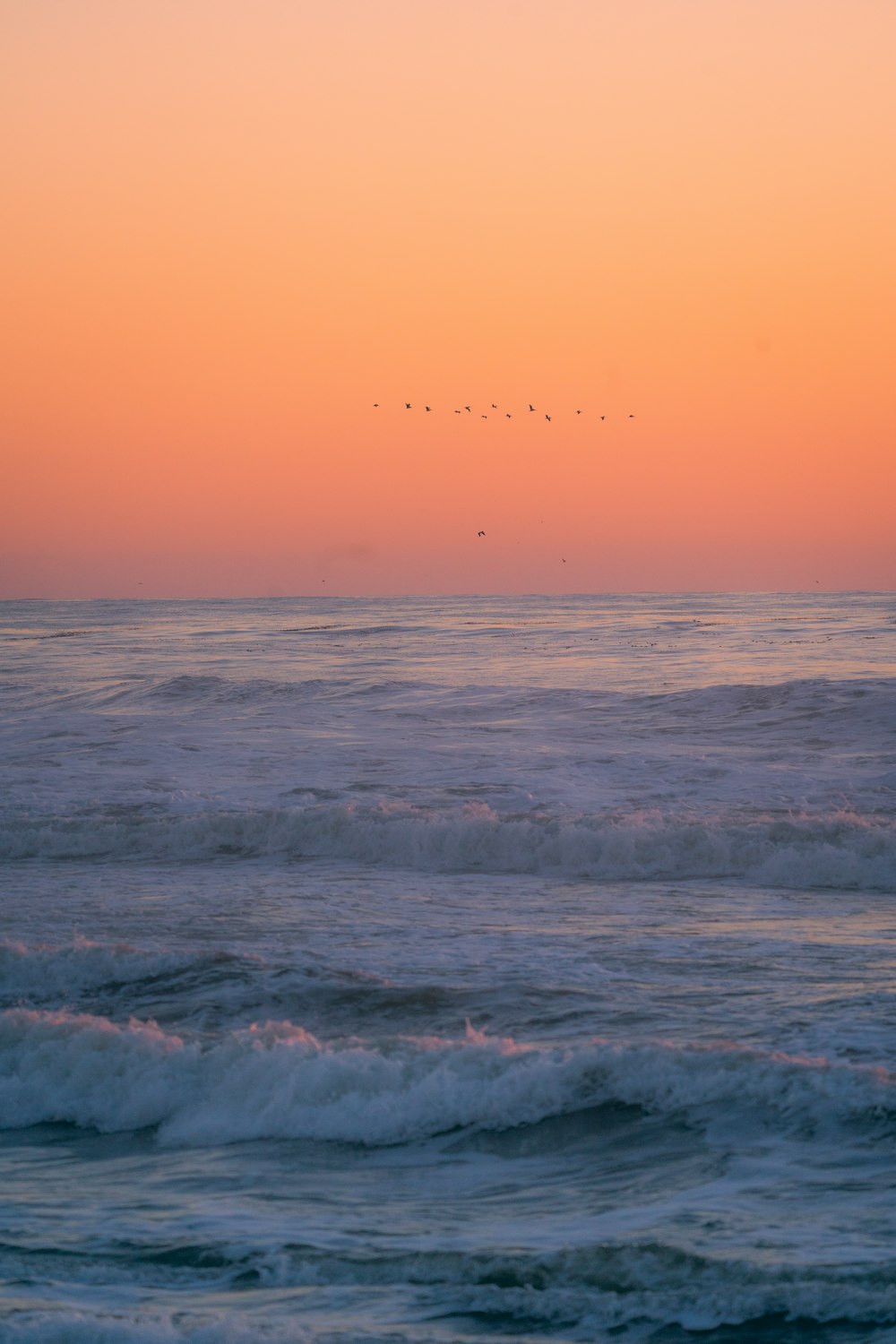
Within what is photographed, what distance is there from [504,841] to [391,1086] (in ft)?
22.9

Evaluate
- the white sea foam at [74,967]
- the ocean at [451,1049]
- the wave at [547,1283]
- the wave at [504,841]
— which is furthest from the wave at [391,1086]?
the wave at [504,841]

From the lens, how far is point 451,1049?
244 inches

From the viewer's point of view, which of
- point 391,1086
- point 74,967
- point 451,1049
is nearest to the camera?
point 391,1086

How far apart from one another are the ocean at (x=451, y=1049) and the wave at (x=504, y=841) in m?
0.05

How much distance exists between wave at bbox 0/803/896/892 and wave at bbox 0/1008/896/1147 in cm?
561

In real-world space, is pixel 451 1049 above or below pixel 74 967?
above

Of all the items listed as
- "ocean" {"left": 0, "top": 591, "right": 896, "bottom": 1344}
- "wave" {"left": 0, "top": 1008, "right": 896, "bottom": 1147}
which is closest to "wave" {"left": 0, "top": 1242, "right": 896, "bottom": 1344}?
"ocean" {"left": 0, "top": 591, "right": 896, "bottom": 1344}

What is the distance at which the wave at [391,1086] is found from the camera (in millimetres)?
5559

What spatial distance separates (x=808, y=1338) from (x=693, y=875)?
311 inches

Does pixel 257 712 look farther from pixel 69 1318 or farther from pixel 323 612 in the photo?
pixel 323 612

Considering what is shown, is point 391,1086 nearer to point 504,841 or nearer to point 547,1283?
point 547,1283

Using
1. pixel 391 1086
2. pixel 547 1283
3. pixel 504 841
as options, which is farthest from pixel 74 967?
pixel 504 841

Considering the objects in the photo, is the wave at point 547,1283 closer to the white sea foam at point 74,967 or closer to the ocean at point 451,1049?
the ocean at point 451,1049

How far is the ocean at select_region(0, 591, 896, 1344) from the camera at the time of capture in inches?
163
